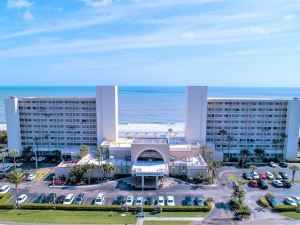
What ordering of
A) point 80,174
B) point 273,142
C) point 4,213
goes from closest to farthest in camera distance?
point 4,213 → point 80,174 → point 273,142

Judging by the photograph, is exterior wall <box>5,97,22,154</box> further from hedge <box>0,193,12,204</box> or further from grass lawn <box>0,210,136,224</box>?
grass lawn <box>0,210,136,224</box>

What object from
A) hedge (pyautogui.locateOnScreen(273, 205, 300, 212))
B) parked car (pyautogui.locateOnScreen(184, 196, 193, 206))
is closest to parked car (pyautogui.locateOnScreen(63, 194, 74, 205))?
parked car (pyautogui.locateOnScreen(184, 196, 193, 206))

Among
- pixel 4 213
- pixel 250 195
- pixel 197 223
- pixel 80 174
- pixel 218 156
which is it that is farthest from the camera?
pixel 218 156

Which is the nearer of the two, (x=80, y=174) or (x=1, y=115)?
(x=80, y=174)

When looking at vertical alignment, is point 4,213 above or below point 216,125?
below

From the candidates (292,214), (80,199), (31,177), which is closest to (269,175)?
(292,214)

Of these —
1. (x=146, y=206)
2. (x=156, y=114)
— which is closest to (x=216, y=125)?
(x=146, y=206)

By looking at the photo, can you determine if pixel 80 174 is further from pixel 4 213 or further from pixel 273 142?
pixel 273 142

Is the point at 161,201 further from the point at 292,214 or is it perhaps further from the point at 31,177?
the point at 31,177
